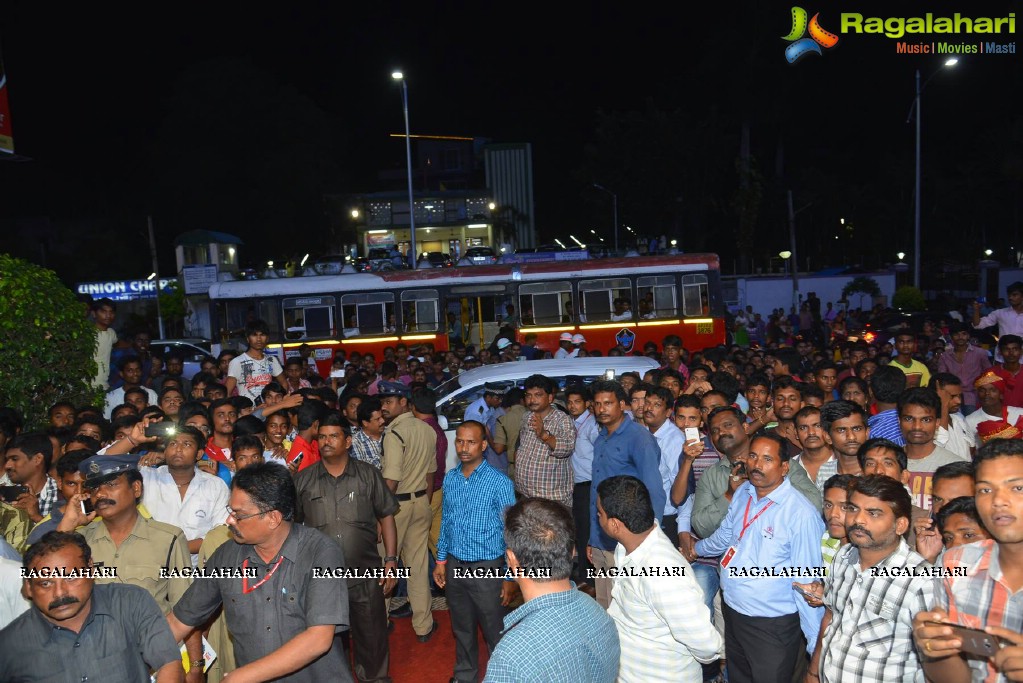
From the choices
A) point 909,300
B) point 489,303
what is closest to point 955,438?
point 489,303

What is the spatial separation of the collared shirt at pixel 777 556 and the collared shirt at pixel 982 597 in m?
1.24


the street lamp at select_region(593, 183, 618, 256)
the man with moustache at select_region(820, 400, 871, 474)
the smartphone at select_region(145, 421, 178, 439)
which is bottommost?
the man with moustache at select_region(820, 400, 871, 474)

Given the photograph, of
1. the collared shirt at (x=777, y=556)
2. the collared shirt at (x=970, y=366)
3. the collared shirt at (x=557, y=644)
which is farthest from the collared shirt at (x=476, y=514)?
the collared shirt at (x=970, y=366)

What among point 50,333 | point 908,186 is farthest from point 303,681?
point 908,186

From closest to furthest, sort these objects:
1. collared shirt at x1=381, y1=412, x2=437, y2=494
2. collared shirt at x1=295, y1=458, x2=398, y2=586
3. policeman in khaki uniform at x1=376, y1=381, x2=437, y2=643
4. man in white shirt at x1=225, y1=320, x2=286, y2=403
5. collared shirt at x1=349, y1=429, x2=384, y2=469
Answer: collared shirt at x1=295, y1=458, x2=398, y2=586
collared shirt at x1=381, y1=412, x2=437, y2=494
policeman in khaki uniform at x1=376, y1=381, x2=437, y2=643
collared shirt at x1=349, y1=429, x2=384, y2=469
man in white shirt at x1=225, y1=320, x2=286, y2=403

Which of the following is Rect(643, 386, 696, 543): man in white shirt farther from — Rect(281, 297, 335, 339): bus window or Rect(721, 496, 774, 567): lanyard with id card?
Rect(281, 297, 335, 339): bus window

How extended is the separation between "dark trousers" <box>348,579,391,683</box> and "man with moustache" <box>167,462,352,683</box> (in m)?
1.69

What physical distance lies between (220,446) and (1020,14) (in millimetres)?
38048

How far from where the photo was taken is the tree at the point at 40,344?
292 inches

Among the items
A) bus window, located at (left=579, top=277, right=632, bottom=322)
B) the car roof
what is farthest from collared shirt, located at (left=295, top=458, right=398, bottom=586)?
bus window, located at (left=579, top=277, right=632, bottom=322)

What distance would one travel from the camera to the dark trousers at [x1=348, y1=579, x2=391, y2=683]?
5559 millimetres

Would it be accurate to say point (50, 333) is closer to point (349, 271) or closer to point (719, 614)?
point (719, 614)

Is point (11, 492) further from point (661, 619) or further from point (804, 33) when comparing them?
point (804, 33)

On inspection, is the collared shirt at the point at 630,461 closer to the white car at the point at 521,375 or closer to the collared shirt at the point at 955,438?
the collared shirt at the point at 955,438
